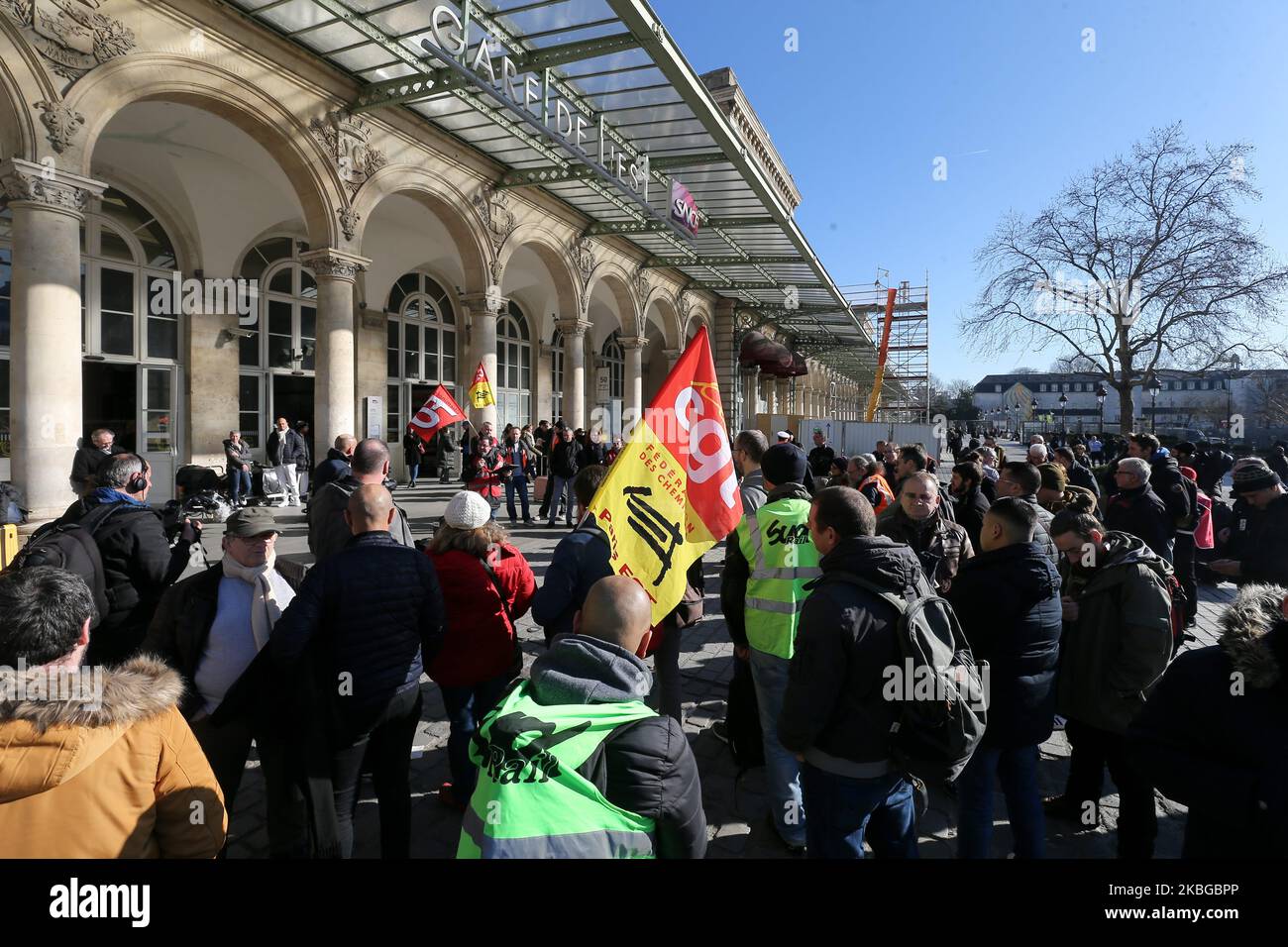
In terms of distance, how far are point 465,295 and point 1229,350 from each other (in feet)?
72.3

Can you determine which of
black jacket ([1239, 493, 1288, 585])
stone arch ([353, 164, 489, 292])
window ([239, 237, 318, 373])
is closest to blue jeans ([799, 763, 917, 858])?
Result: black jacket ([1239, 493, 1288, 585])

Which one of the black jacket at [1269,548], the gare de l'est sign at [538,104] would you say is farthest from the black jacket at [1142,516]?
the gare de l'est sign at [538,104]

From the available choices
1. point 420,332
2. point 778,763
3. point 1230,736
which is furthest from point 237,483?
point 1230,736

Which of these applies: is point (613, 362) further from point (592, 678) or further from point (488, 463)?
point (592, 678)

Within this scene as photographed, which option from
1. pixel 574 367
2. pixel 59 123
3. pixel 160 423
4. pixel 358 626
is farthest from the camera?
pixel 574 367

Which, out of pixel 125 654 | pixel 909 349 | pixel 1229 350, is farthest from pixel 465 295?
pixel 909 349

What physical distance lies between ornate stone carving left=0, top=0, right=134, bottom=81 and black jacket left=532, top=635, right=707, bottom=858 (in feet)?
33.7

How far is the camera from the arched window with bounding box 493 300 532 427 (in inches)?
845

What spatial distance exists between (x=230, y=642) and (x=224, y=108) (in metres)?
10.1

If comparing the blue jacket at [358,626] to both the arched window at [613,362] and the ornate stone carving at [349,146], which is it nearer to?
the ornate stone carving at [349,146]

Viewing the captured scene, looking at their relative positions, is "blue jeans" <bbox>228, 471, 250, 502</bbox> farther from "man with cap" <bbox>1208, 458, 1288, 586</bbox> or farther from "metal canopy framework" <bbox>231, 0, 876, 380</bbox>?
"man with cap" <bbox>1208, 458, 1288, 586</bbox>

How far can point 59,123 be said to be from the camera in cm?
756

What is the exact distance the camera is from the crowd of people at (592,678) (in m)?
1.56

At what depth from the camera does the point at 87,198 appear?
8008mm
